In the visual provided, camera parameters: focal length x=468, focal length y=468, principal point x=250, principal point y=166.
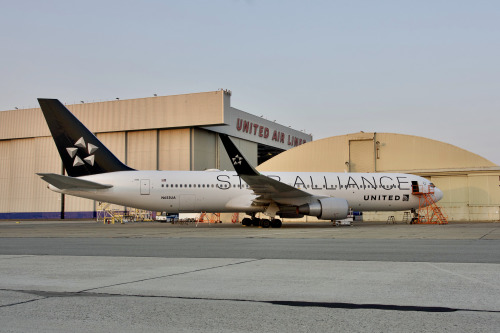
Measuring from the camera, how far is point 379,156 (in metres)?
41.2

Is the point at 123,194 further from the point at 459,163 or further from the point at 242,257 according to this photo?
the point at 459,163

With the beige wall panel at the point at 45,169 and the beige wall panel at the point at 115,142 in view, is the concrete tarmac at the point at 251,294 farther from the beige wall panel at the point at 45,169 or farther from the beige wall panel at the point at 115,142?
the beige wall panel at the point at 45,169

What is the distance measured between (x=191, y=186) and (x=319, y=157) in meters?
18.6

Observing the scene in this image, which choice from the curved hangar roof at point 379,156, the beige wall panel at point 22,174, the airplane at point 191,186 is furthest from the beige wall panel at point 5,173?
the airplane at point 191,186

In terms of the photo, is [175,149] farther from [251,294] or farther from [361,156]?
[251,294]

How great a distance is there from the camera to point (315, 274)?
693 cm

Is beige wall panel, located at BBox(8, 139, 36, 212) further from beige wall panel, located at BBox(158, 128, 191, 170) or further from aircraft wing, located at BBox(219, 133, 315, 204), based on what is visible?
aircraft wing, located at BBox(219, 133, 315, 204)

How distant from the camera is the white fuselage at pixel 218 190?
26328 millimetres

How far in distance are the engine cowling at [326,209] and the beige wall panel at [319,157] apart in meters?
16.6

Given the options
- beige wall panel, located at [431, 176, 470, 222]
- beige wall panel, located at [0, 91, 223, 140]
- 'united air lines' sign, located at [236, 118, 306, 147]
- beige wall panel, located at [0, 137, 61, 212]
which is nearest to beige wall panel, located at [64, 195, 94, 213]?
beige wall panel, located at [0, 137, 61, 212]

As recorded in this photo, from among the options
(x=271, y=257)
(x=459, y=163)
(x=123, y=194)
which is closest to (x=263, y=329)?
(x=271, y=257)

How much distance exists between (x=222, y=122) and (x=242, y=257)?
36.2 m

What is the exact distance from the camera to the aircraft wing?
23.8 metres

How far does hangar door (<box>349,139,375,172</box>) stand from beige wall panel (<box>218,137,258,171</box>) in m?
13.9
